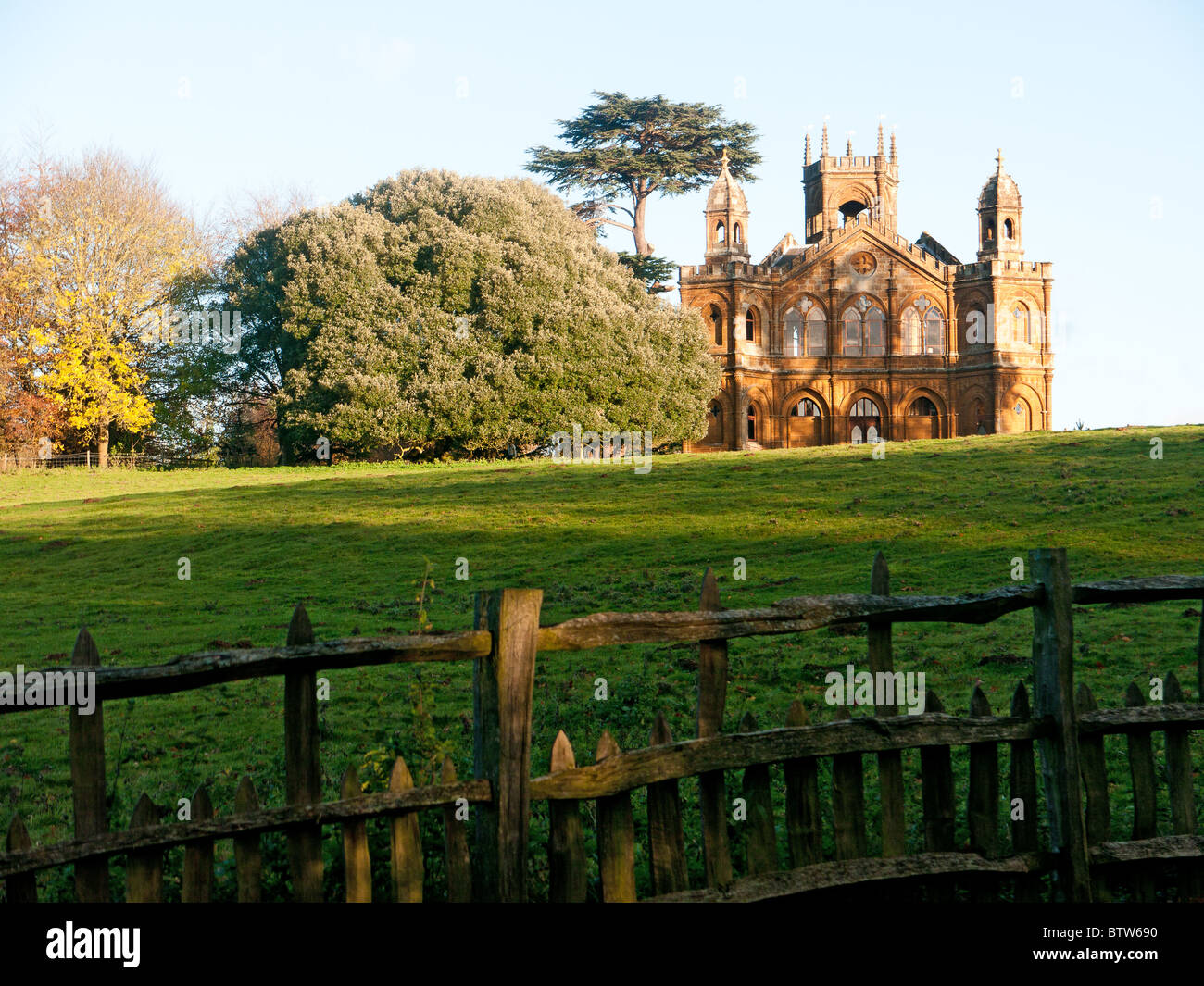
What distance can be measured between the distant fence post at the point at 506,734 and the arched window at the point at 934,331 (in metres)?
68.6

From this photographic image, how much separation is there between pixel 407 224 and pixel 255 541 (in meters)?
26.5

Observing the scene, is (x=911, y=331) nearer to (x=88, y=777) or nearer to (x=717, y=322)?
(x=717, y=322)

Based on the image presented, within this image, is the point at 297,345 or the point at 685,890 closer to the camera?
the point at 685,890

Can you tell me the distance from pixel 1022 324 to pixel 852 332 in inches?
391

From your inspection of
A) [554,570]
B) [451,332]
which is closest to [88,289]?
[451,332]

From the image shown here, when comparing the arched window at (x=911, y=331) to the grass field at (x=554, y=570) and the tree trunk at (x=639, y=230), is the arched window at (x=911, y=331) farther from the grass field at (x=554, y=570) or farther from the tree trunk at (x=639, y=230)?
the grass field at (x=554, y=570)

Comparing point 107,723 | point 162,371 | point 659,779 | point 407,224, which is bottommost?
point 107,723

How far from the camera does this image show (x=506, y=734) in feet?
16.9

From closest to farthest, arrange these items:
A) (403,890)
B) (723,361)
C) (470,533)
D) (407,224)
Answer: (403,890) < (470,533) < (407,224) < (723,361)

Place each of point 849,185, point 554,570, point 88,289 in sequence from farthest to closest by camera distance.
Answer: point 849,185, point 88,289, point 554,570

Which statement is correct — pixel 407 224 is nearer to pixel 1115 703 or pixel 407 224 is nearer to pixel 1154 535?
pixel 1154 535

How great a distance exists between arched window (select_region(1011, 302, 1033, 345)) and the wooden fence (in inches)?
2592

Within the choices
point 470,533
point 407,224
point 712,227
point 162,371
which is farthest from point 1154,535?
point 712,227

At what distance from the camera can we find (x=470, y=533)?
80.3ft
